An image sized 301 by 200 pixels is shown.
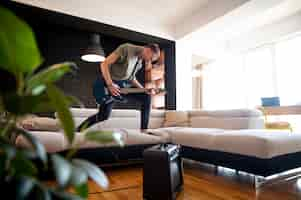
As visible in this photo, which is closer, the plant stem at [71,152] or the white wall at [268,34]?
the plant stem at [71,152]

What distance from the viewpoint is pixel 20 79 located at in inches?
12.1

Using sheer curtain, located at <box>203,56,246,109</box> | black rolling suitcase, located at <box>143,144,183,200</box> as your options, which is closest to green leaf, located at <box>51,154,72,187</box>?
black rolling suitcase, located at <box>143,144,183,200</box>

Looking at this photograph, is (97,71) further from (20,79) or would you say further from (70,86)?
(20,79)

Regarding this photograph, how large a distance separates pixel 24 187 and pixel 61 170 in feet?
0.15

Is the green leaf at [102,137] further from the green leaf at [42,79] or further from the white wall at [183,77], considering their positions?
the white wall at [183,77]

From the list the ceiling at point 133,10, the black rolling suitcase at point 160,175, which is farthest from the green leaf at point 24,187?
the ceiling at point 133,10

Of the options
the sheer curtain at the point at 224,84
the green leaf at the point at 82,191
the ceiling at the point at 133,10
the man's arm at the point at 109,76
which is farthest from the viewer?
the sheer curtain at the point at 224,84

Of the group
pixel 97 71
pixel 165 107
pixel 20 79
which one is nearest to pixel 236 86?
pixel 165 107

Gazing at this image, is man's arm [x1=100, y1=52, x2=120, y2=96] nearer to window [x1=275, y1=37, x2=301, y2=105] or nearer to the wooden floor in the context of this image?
the wooden floor

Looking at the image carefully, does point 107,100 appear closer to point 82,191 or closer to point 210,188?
point 210,188

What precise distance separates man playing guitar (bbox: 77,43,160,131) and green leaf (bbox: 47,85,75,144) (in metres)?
1.64

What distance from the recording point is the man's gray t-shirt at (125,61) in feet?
6.73

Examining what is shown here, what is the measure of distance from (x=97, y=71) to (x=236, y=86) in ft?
12.4

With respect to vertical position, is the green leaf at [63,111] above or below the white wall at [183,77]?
below
